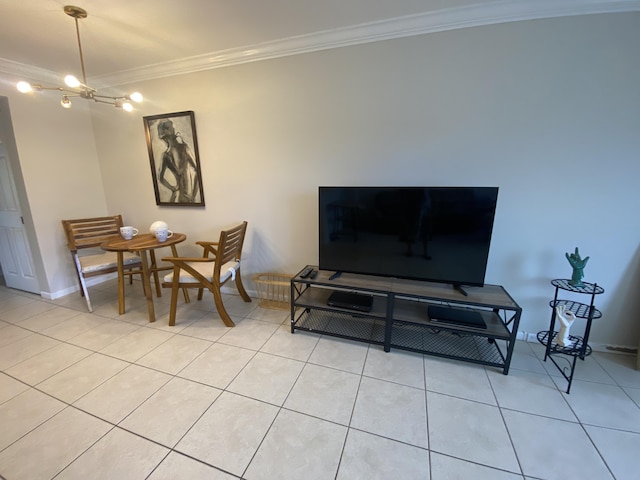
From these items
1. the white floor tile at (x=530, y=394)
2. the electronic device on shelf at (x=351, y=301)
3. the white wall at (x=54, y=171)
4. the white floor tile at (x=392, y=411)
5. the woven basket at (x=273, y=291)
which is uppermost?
the white wall at (x=54, y=171)

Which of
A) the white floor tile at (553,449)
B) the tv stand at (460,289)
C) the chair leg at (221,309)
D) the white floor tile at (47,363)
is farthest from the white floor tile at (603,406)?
the white floor tile at (47,363)

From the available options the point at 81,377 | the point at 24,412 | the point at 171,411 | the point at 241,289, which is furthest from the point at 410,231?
the point at 24,412

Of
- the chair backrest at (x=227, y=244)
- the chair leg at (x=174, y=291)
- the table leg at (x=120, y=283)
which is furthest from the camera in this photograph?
the table leg at (x=120, y=283)

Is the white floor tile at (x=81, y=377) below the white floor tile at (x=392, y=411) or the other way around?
below

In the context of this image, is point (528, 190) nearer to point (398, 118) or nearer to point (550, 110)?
point (550, 110)

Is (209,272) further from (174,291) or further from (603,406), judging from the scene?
(603,406)

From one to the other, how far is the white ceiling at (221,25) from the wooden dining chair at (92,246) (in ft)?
5.21

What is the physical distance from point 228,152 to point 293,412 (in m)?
2.41

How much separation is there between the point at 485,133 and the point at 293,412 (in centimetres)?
236

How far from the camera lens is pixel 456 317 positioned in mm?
1954

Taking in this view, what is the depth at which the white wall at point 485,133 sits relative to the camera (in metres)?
1.79

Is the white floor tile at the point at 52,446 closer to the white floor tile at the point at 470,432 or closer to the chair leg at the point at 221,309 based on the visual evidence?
the chair leg at the point at 221,309

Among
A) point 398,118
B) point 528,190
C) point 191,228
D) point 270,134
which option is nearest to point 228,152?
point 270,134

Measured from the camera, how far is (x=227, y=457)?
130 cm
